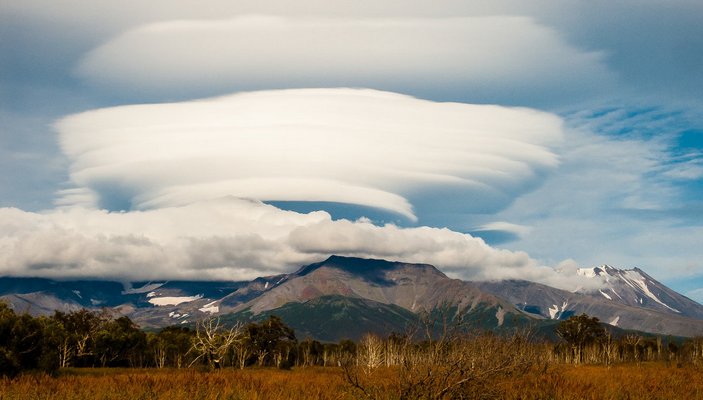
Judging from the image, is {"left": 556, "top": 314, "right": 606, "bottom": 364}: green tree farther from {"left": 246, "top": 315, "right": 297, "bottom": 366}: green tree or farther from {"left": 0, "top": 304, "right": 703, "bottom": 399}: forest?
{"left": 246, "top": 315, "right": 297, "bottom": 366}: green tree

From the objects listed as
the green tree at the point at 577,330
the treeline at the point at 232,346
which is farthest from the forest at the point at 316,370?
the green tree at the point at 577,330

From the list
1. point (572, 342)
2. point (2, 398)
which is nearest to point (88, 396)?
point (2, 398)

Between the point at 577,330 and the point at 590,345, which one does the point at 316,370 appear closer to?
the point at 577,330

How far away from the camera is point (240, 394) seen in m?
16.6

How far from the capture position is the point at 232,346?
11562cm

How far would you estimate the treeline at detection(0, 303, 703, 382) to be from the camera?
16312 mm

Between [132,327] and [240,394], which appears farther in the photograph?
[132,327]

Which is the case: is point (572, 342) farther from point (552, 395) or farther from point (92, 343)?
point (552, 395)

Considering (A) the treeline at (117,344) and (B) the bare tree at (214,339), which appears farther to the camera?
(B) the bare tree at (214,339)

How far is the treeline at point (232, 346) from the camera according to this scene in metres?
16.3

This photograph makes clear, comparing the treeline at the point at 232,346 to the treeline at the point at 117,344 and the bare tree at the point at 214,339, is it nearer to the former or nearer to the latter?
the treeline at the point at 117,344

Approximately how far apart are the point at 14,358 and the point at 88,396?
31.9m

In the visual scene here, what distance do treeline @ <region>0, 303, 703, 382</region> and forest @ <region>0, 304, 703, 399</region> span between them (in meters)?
0.13

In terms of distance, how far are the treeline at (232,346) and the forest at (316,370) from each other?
0.13 metres
